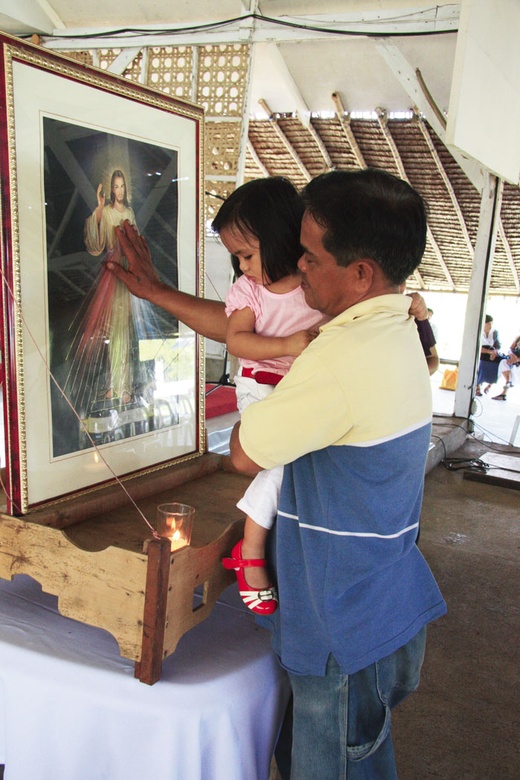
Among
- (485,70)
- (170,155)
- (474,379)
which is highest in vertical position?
(485,70)

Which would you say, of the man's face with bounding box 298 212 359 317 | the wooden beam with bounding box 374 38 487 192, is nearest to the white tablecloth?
the man's face with bounding box 298 212 359 317

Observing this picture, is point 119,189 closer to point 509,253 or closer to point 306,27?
point 306,27

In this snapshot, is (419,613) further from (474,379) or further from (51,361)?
(474,379)

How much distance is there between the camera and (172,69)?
5875 millimetres

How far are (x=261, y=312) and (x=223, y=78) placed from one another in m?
4.76

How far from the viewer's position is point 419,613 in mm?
1178

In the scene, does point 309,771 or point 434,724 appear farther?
point 434,724

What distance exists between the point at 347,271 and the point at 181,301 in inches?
27.2

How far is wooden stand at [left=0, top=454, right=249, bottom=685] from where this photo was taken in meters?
1.09

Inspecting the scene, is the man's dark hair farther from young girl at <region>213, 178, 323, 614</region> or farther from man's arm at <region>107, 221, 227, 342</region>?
man's arm at <region>107, 221, 227, 342</region>

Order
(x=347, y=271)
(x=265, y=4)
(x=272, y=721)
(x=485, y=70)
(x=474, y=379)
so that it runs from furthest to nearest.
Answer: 1. (x=474, y=379)
2. (x=265, y=4)
3. (x=485, y=70)
4. (x=272, y=721)
5. (x=347, y=271)

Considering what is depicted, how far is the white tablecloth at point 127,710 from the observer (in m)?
1.10

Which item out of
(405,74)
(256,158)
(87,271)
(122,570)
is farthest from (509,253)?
(122,570)

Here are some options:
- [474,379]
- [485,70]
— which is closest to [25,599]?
[485,70]
